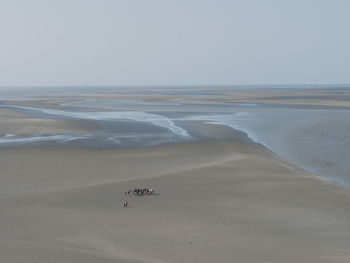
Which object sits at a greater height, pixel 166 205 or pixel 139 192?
pixel 139 192

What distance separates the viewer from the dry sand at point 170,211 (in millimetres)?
12461

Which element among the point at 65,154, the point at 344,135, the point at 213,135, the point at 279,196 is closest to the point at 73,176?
the point at 65,154

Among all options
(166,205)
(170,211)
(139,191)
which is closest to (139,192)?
(139,191)

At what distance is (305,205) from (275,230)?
3.73 meters

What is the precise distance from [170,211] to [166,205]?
923 millimetres

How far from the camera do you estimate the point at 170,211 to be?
17156 millimetres

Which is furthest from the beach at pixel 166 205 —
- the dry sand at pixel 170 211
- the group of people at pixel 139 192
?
the group of people at pixel 139 192

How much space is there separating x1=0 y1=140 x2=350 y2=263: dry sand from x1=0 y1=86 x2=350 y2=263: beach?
4cm

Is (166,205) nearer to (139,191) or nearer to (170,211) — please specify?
(170,211)

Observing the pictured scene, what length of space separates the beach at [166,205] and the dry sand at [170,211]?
1.5 inches

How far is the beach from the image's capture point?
12.6 meters

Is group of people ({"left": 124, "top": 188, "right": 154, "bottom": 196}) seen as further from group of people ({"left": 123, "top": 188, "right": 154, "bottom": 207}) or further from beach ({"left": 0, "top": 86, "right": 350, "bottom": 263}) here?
beach ({"left": 0, "top": 86, "right": 350, "bottom": 263})

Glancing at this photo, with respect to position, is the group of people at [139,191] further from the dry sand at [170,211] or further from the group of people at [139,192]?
the dry sand at [170,211]

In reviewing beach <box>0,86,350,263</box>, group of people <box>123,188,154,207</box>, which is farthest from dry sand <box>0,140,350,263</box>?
group of people <box>123,188,154,207</box>
